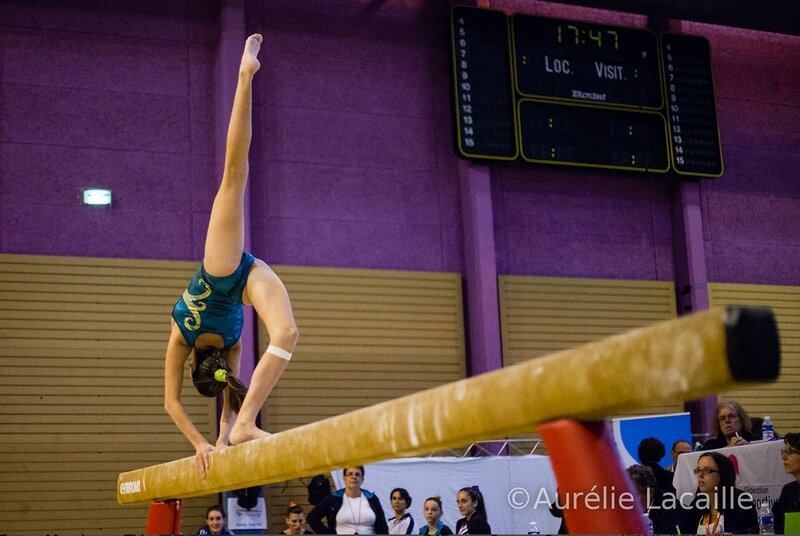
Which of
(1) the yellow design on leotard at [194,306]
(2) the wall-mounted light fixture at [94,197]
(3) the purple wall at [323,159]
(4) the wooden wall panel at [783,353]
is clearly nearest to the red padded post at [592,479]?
(1) the yellow design on leotard at [194,306]

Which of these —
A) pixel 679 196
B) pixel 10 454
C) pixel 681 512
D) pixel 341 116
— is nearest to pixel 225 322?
pixel 681 512

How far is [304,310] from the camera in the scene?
31.0 feet

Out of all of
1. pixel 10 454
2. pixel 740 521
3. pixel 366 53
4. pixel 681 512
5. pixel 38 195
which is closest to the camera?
pixel 740 521

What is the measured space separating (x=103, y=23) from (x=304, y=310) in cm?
342

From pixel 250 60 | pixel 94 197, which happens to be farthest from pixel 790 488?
pixel 94 197

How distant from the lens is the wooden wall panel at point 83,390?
331 inches

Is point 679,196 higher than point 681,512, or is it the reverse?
point 679,196

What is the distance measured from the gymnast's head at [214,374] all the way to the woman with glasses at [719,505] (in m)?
2.38

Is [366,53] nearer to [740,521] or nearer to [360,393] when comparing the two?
[360,393]

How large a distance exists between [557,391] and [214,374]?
9.13 feet

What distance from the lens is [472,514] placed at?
652 centimetres

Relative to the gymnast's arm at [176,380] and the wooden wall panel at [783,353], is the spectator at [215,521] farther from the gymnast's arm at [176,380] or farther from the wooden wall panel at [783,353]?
the wooden wall panel at [783,353]

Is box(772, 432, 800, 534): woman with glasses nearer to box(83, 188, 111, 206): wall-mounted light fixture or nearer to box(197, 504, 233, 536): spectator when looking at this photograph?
box(197, 504, 233, 536): spectator

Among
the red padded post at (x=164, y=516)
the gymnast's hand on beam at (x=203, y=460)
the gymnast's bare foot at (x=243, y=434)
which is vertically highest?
the gymnast's bare foot at (x=243, y=434)
